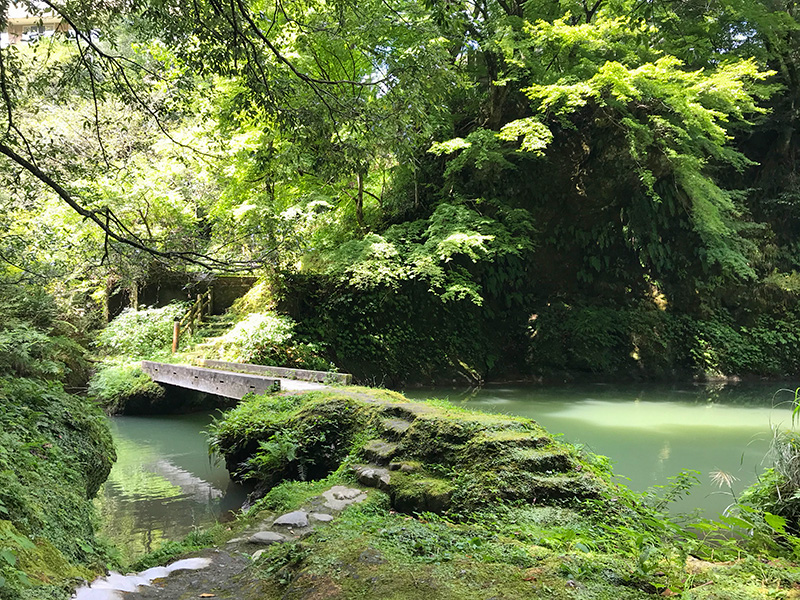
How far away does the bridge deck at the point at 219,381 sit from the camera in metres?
7.29

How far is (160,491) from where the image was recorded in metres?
6.19

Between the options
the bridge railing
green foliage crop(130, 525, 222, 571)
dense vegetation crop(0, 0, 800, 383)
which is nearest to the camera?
green foliage crop(130, 525, 222, 571)

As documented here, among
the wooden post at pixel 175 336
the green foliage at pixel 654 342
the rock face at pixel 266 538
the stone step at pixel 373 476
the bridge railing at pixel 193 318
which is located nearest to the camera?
the rock face at pixel 266 538

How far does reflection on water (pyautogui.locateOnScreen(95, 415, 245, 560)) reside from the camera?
16.0ft

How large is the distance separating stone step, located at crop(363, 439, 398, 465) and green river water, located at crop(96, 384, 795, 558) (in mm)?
1781

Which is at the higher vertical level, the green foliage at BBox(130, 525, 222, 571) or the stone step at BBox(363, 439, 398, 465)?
the stone step at BBox(363, 439, 398, 465)

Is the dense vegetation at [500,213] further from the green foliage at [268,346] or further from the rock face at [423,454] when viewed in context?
the rock face at [423,454]

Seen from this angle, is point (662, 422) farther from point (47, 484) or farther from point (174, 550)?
point (47, 484)

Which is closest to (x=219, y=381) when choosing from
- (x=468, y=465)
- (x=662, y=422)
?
(x=468, y=465)

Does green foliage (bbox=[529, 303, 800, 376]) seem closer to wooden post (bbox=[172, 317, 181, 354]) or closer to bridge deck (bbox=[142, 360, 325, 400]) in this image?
bridge deck (bbox=[142, 360, 325, 400])

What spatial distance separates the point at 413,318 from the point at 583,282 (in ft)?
17.5

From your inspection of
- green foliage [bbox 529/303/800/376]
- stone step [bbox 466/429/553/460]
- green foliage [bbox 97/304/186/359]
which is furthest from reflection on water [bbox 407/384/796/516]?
green foliage [bbox 97/304/186/359]

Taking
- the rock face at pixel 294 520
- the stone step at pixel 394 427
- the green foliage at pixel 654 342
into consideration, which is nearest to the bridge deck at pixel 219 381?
the stone step at pixel 394 427

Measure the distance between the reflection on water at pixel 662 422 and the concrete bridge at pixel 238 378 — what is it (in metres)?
3.18
